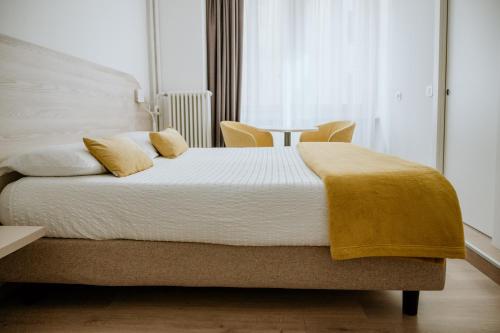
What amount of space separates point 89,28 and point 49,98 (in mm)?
829

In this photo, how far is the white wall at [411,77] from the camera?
3.08 meters

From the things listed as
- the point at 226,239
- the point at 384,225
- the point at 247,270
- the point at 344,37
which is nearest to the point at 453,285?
the point at 384,225

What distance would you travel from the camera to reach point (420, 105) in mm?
3344

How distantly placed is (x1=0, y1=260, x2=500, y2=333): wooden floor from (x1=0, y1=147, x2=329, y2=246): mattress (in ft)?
1.03

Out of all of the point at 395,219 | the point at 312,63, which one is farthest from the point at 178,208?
the point at 312,63

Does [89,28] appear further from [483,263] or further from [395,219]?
[483,263]

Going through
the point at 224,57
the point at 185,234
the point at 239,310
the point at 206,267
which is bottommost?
the point at 239,310

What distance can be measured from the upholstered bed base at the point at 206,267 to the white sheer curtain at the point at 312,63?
3.26 m

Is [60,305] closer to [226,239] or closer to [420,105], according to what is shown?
[226,239]

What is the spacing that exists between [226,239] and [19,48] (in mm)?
1385

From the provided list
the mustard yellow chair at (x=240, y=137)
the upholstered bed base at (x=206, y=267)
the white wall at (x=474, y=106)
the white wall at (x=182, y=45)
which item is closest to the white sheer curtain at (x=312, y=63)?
the white wall at (x=182, y=45)

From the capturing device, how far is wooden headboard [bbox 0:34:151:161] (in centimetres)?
161

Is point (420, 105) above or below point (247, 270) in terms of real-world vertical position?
→ above

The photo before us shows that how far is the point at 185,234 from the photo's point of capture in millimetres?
1366
